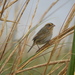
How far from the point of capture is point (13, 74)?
0.72 m

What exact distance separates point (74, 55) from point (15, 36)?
1.80 feet

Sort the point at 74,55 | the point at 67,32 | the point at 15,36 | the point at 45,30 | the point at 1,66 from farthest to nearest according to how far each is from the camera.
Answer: the point at 45,30, the point at 15,36, the point at 1,66, the point at 67,32, the point at 74,55

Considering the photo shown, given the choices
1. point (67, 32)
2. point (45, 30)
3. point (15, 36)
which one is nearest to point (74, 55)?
point (67, 32)

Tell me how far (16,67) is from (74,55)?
0.30 m

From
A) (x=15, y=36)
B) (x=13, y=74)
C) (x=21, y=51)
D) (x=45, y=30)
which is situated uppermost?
(x=45, y=30)

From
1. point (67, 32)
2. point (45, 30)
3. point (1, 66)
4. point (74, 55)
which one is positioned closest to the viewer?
point (74, 55)

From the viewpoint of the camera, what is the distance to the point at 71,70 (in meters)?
0.52

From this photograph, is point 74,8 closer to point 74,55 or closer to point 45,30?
point 74,55

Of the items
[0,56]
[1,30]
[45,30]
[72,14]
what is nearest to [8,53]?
[0,56]

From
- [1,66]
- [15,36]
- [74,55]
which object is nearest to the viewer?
[74,55]

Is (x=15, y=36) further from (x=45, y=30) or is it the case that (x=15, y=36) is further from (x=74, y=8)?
(x=45, y=30)

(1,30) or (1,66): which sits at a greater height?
(1,30)

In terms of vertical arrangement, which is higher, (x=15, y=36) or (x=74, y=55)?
(x=15, y=36)

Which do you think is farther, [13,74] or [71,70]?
[13,74]
